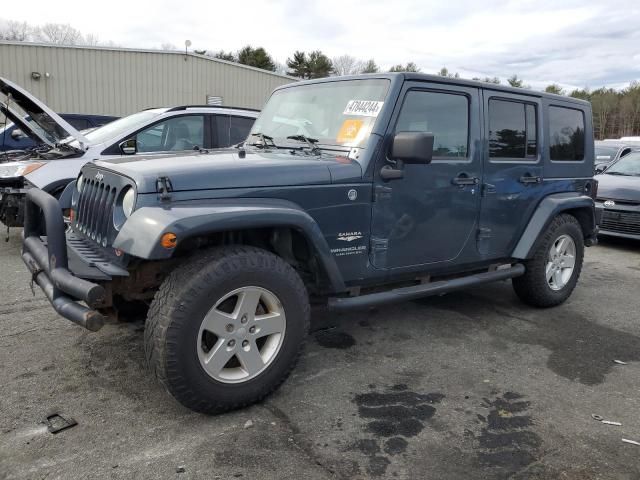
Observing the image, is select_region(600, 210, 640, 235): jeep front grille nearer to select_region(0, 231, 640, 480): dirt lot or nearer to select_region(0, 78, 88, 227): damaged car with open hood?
select_region(0, 231, 640, 480): dirt lot

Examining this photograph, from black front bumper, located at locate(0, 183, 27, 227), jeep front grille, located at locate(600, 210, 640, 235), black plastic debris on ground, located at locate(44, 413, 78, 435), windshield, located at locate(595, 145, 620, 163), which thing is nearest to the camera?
black plastic debris on ground, located at locate(44, 413, 78, 435)

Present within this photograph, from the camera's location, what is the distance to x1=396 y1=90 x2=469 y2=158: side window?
11.8ft

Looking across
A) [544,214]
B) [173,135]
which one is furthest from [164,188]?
[173,135]

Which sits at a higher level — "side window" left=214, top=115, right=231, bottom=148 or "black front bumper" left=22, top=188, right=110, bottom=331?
"side window" left=214, top=115, right=231, bottom=148

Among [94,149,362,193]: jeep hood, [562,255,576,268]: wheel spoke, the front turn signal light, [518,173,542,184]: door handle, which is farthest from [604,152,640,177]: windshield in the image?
the front turn signal light

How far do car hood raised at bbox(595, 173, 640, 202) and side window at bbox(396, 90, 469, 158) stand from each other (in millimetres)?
5270

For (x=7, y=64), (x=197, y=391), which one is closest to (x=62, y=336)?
(x=197, y=391)

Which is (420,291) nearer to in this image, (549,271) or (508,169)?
(508,169)

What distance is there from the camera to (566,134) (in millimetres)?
4883

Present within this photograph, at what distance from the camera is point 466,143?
13.0 ft

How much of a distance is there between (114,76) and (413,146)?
17743mm

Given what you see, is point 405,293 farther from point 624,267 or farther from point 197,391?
point 624,267

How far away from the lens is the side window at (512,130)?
13.8 feet

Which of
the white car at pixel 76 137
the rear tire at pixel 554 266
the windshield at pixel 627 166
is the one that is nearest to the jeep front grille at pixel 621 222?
the windshield at pixel 627 166
